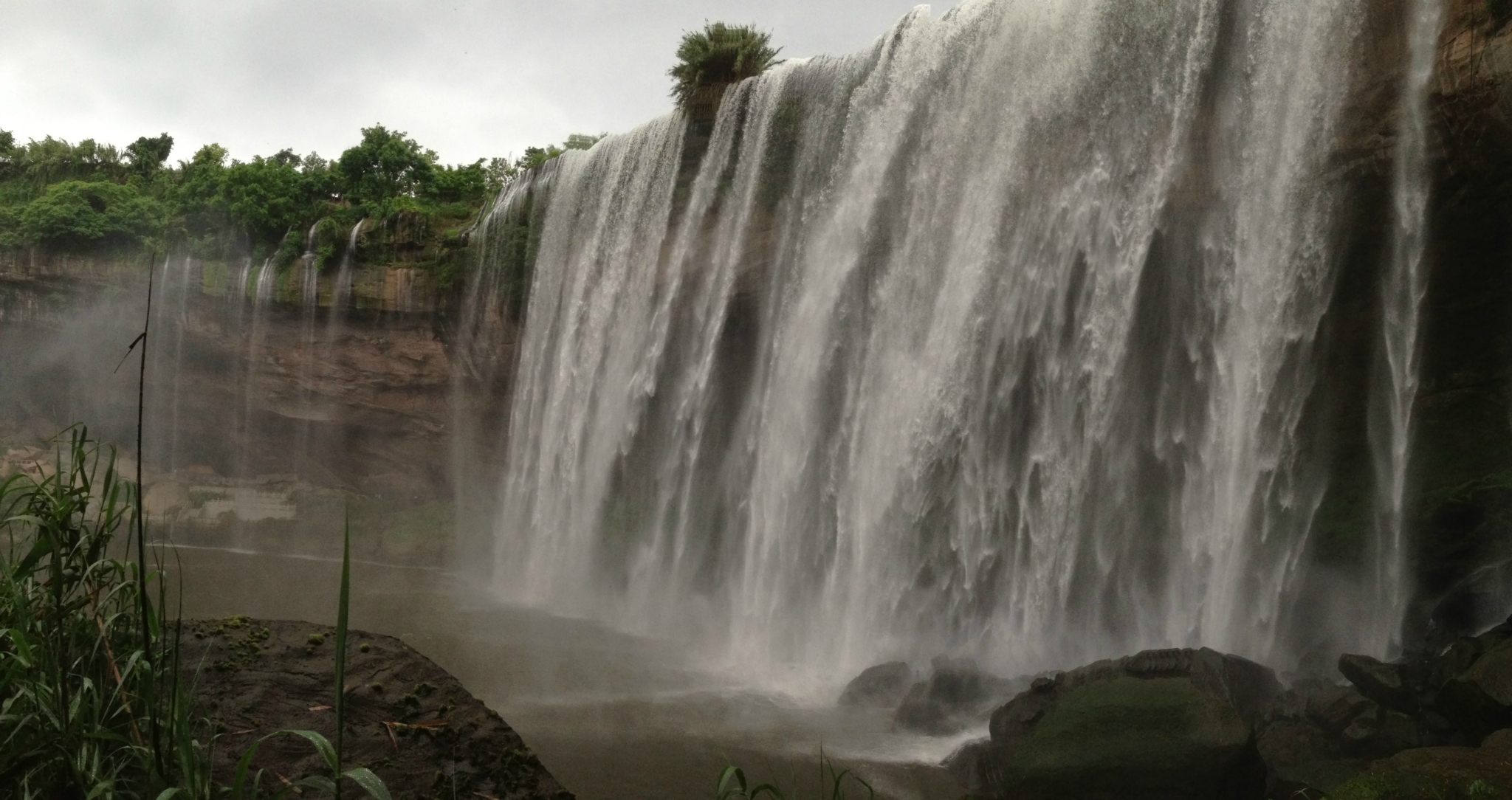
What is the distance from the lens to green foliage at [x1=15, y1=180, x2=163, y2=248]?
85.2ft

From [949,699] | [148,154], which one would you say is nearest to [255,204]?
[148,154]

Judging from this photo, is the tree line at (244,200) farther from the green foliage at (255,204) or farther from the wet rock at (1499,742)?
the wet rock at (1499,742)

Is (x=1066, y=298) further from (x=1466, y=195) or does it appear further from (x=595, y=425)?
(x=595, y=425)

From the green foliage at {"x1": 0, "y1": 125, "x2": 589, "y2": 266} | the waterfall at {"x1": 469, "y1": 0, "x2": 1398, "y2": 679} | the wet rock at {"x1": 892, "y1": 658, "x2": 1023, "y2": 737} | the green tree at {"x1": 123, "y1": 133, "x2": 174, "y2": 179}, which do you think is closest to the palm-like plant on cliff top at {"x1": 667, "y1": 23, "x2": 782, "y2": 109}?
the waterfall at {"x1": 469, "y1": 0, "x2": 1398, "y2": 679}

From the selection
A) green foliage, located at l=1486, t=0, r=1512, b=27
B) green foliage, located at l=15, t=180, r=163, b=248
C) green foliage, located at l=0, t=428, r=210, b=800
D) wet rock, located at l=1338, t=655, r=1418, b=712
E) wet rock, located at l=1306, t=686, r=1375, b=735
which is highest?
green foliage, located at l=1486, t=0, r=1512, b=27

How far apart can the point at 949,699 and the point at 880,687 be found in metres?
1.10

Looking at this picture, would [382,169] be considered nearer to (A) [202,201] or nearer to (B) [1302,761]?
(A) [202,201]

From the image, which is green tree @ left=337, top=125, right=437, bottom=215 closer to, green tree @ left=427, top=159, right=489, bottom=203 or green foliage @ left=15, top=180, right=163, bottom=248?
green tree @ left=427, top=159, right=489, bottom=203

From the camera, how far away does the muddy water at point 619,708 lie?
8594mm

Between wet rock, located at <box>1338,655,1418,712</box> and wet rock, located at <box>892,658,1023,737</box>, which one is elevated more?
wet rock, located at <box>1338,655,1418,712</box>

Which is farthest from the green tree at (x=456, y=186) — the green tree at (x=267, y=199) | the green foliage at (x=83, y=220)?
the green foliage at (x=83, y=220)

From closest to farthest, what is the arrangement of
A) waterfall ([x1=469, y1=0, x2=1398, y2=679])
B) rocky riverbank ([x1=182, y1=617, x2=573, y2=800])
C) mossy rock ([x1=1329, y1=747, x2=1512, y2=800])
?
rocky riverbank ([x1=182, y1=617, x2=573, y2=800]) → mossy rock ([x1=1329, y1=747, x2=1512, y2=800]) → waterfall ([x1=469, y1=0, x2=1398, y2=679])

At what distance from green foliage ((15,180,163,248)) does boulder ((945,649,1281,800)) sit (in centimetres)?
2504

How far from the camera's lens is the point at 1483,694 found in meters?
7.58
